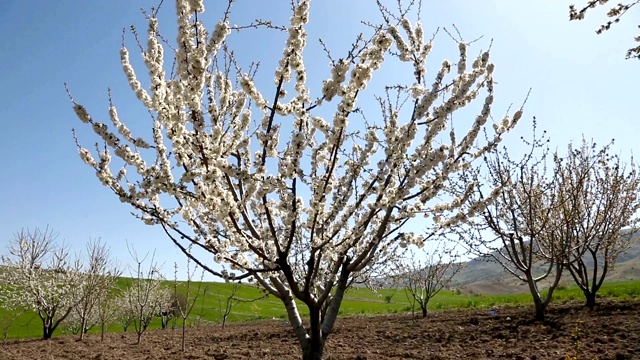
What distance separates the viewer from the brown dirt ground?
791cm

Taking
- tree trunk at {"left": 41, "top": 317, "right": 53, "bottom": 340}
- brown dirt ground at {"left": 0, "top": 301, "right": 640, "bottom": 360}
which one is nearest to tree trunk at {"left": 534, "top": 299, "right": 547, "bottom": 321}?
brown dirt ground at {"left": 0, "top": 301, "right": 640, "bottom": 360}

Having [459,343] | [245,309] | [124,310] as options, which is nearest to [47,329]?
[124,310]

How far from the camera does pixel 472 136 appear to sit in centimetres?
447

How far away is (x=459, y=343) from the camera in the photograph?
9711 mm

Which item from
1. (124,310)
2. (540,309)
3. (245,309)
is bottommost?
(245,309)

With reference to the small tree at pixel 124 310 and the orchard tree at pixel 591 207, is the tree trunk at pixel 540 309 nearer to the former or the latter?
the orchard tree at pixel 591 207

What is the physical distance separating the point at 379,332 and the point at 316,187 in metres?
10.6

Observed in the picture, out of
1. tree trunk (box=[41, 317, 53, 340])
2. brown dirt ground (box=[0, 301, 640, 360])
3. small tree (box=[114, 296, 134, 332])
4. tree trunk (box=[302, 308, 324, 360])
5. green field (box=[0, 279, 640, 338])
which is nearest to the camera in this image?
tree trunk (box=[302, 308, 324, 360])

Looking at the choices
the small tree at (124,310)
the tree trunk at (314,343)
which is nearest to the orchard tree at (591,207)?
the tree trunk at (314,343)

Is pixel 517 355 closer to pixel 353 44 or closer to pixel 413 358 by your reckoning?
pixel 413 358

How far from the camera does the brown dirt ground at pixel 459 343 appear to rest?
25.9 feet

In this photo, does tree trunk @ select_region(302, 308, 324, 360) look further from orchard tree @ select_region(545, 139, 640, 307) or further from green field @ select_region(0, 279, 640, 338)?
green field @ select_region(0, 279, 640, 338)

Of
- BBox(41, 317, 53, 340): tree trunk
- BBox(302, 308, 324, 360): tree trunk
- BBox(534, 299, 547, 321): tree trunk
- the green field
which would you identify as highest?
BBox(302, 308, 324, 360): tree trunk

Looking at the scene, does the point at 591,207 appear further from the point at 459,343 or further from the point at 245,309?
the point at 245,309
